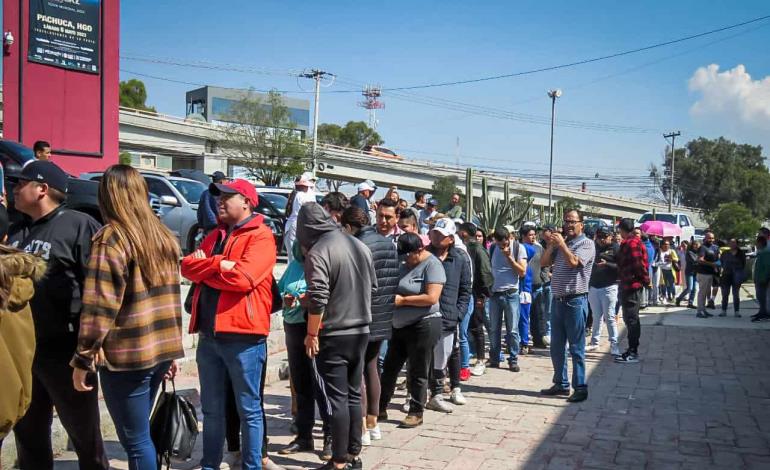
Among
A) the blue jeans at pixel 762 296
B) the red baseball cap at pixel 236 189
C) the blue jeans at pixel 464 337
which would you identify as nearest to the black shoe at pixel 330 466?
the red baseball cap at pixel 236 189

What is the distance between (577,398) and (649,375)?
81.8 inches

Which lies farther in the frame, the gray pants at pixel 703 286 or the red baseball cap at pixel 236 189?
the gray pants at pixel 703 286

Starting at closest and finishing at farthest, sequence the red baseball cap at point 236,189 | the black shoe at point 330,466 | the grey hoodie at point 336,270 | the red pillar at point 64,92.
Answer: the red baseball cap at point 236,189
the grey hoodie at point 336,270
the black shoe at point 330,466
the red pillar at point 64,92

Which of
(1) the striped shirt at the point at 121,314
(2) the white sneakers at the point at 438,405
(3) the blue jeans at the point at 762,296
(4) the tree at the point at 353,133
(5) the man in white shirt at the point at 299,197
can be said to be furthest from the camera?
(4) the tree at the point at 353,133

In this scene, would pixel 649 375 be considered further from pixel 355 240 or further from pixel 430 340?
pixel 355 240

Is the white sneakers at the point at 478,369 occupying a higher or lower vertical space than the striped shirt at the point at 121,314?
lower

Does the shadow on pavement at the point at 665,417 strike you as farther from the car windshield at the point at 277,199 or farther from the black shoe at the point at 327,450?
the car windshield at the point at 277,199

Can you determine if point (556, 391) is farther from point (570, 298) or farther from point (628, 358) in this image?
point (628, 358)

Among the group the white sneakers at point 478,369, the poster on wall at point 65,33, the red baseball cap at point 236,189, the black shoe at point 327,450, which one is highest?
the poster on wall at point 65,33

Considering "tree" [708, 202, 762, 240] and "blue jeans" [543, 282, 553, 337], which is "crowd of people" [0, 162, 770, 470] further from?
"tree" [708, 202, 762, 240]

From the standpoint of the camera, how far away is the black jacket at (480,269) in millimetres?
8523

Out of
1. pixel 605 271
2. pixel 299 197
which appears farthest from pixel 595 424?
pixel 299 197

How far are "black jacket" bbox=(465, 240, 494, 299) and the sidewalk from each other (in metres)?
1.14

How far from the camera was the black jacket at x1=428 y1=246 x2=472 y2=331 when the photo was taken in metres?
6.88
